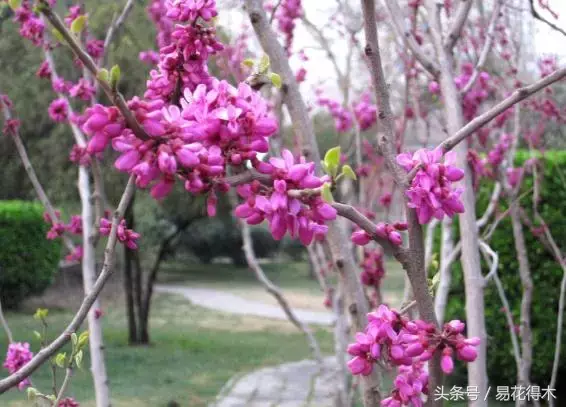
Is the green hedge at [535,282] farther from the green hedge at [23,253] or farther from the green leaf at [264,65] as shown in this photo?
the green hedge at [23,253]

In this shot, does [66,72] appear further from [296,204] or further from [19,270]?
[296,204]

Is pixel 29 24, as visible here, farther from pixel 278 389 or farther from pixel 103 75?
pixel 278 389

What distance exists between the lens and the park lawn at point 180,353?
20.9 ft

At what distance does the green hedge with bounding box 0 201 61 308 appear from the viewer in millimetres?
9422

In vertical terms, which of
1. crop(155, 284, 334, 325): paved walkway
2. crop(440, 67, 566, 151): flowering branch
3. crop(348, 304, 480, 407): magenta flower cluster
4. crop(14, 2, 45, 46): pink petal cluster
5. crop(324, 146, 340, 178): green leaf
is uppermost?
crop(14, 2, 45, 46): pink petal cluster

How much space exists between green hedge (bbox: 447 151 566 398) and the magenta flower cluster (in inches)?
190

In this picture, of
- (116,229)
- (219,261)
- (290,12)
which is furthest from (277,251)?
(116,229)

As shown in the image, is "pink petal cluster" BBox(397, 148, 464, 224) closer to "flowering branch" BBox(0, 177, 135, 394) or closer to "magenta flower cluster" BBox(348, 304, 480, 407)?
"magenta flower cluster" BBox(348, 304, 480, 407)

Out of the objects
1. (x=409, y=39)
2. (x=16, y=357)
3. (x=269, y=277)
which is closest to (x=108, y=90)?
(x=409, y=39)

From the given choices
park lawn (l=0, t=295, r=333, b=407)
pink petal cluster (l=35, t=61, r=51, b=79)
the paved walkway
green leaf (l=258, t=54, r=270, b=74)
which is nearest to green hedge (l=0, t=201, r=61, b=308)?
park lawn (l=0, t=295, r=333, b=407)

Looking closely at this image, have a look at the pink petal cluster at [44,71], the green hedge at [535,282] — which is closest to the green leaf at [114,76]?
the pink petal cluster at [44,71]

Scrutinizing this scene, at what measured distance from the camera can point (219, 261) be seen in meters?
22.2

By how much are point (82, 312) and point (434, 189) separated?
555 millimetres

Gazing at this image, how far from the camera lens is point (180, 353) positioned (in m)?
8.31
